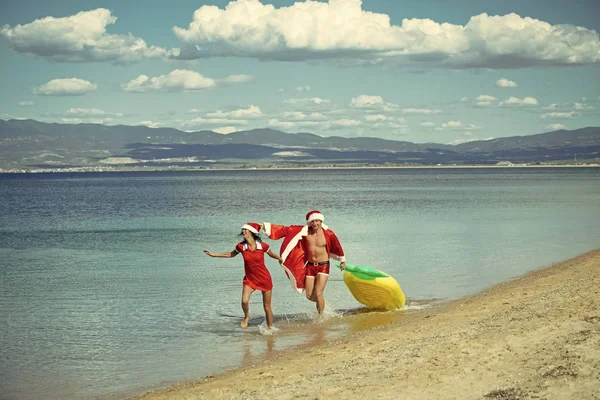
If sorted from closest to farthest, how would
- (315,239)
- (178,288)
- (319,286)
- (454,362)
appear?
(454,362)
(315,239)
(319,286)
(178,288)

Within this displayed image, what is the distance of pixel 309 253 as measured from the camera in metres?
15.0

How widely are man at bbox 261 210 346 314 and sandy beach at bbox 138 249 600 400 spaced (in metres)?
1.94

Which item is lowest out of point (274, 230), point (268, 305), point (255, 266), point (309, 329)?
point (309, 329)

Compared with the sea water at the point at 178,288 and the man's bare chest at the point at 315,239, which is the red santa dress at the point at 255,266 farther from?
the man's bare chest at the point at 315,239

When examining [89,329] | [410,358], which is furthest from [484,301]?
[89,329]

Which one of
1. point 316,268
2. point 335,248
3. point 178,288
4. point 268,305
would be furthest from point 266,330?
point 178,288

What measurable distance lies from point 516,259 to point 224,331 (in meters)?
12.3

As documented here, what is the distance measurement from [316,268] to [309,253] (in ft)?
0.98

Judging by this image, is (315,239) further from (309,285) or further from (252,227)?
(252,227)

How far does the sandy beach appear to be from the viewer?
27.5 ft

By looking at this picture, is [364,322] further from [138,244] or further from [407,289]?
[138,244]

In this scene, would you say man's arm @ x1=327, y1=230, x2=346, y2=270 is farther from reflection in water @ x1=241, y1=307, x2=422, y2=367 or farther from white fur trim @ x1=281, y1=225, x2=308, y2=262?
reflection in water @ x1=241, y1=307, x2=422, y2=367

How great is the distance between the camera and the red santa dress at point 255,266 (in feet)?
45.5

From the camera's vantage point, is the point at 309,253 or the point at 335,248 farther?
the point at 335,248
